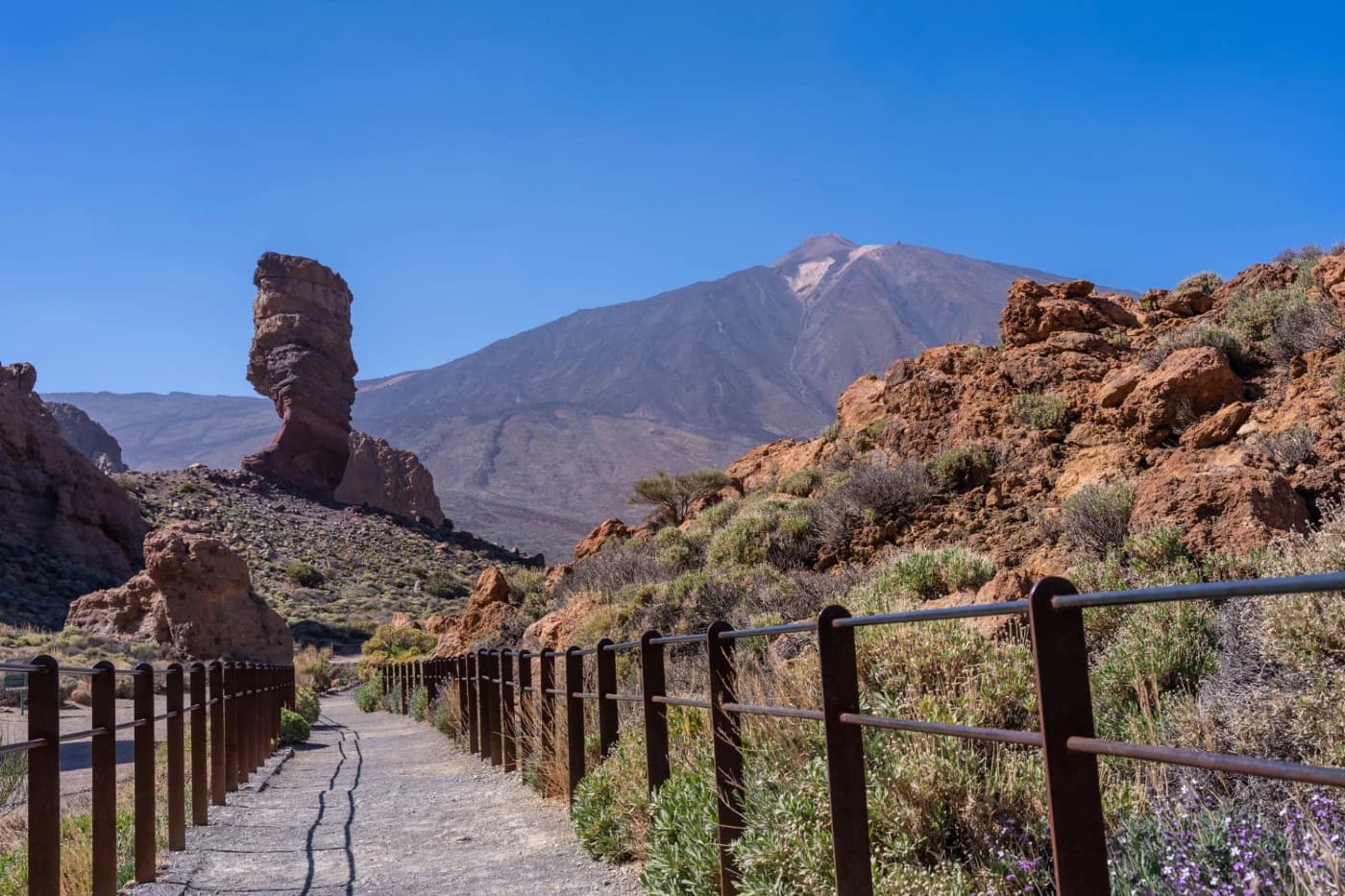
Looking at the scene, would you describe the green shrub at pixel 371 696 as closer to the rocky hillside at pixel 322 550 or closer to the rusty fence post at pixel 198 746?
the rusty fence post at pixel 198 746

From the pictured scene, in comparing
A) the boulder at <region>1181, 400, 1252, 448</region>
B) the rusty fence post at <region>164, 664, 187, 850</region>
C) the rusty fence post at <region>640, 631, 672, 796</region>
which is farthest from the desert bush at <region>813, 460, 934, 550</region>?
the rusty fence post at <region>164, 664, 187, 850</region>

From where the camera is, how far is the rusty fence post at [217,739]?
34.6ft

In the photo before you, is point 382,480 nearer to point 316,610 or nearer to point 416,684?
point 316,610

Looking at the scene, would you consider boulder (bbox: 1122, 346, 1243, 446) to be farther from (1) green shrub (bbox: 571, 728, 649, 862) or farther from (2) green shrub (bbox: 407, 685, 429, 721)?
(2) green shrub (bbox: 407, 685, 429, 721)

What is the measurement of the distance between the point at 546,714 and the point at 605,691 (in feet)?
9.05

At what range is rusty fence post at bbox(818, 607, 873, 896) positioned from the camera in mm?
3971

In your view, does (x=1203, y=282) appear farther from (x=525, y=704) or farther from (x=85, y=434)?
(x=85, y=434)

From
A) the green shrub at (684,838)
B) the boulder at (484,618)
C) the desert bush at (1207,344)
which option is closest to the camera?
the green shrub at (684,838)

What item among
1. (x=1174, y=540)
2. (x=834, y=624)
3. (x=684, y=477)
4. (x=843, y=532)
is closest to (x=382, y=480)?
(x=684, y=477)

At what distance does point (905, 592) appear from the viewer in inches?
475

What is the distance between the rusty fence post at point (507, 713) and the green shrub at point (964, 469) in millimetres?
8414

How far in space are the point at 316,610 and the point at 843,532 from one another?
43016 mm

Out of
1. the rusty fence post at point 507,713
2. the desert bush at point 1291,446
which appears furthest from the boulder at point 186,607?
the desert bush at point 1291,446

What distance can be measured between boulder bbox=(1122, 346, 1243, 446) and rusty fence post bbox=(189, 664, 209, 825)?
12.7 m
